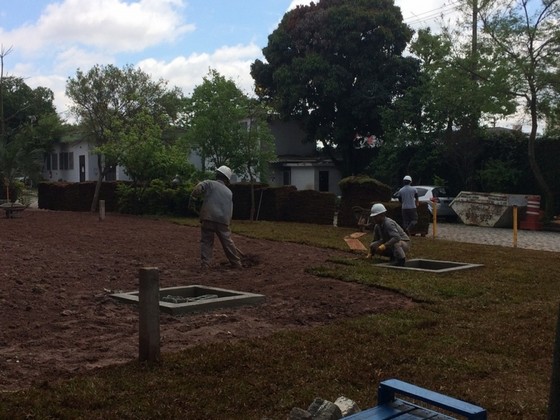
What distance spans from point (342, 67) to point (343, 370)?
32.6 metres

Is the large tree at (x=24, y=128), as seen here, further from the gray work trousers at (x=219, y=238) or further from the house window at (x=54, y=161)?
the gray work trousers at (x=219, y=238)

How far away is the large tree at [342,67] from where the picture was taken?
1437 inches

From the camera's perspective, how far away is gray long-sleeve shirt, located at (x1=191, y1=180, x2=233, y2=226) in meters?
12.1

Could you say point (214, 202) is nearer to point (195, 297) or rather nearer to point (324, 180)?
point (195, 297)

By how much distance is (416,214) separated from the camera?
742 inches

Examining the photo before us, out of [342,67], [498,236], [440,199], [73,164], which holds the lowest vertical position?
[498,236]

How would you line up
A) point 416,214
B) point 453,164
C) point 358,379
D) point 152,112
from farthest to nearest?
point 152,112 < point 453,164 < point 416,214 < point 358,379

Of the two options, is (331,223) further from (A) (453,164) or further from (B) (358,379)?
(B) (358,379)

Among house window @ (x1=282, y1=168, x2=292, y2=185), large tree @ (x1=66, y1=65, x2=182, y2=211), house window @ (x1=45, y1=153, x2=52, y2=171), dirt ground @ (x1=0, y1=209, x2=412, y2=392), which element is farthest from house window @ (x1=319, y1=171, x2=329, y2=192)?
dirt ground @ (x1=0, y1=209, x2=412, y2=392)

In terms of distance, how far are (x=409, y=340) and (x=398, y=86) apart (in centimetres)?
3150

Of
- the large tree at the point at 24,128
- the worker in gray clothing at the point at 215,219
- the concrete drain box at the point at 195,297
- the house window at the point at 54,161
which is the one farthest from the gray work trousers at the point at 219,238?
the house window at the point at 54,161

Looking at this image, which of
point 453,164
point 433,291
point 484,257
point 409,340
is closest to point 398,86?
point 453,164

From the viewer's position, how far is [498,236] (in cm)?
2216

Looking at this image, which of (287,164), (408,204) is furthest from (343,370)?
(287,164)
